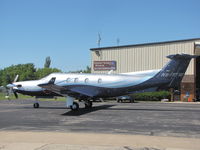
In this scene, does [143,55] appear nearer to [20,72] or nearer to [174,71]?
[174,71]

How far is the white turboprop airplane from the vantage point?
19.4 metres

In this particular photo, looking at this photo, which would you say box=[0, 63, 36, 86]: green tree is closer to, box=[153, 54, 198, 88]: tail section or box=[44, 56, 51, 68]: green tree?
box=[44, 56, 51, 68]: green tree

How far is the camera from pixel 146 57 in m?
44.8

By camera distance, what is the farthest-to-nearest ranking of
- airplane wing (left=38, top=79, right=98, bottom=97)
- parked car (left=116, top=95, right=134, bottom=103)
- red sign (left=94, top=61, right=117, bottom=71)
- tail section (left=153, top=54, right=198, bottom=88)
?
1. red sign (left=94, top=61, right=117, bottom=71)
2. parked car (left=116, top=95, right=134, bottom=103)
3. tail section (left=153, top=54, right=198, bottom=88)
4. airplane wing (left=38, top=79, right=98, bottom=97)

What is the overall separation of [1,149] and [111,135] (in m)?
4.08

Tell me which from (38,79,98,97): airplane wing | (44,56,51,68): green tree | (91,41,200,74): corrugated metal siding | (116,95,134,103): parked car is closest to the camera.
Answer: (38,79,98,97): airplane wing

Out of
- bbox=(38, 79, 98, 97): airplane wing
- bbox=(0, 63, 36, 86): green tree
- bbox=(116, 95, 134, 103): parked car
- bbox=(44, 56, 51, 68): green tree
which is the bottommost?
bbox=(116, 95, 134, 103): parked car

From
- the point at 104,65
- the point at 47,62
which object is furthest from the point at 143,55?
the point at 47,62

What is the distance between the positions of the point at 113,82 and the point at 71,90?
12.8ft

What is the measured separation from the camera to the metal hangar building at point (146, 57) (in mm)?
41719

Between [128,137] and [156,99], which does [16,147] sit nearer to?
[128,137]

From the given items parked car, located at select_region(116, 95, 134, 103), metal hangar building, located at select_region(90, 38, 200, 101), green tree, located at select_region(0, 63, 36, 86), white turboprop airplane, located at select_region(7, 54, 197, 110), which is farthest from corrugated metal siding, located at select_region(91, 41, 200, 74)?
green tree, located at select_region(0, 63, 36, 86)

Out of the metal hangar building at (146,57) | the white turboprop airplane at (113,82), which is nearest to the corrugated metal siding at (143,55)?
the metal hangar building at (146,57)

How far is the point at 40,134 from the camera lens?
987 cm
